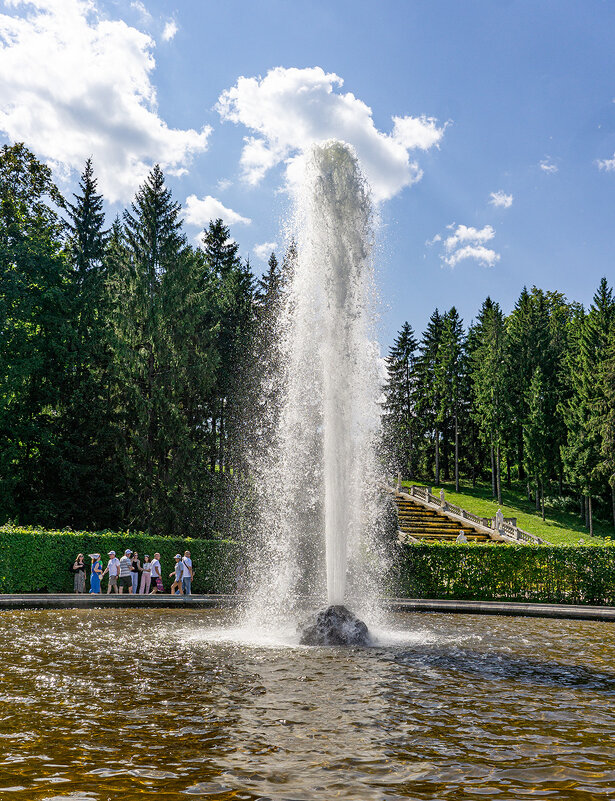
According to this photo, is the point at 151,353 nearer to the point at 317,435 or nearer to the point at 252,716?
the point at 317,435

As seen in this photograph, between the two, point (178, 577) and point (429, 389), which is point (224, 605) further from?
point (429, 389)

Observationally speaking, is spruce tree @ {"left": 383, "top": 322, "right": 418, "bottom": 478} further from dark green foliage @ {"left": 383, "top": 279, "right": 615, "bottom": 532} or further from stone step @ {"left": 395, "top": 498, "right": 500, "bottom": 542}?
stone step @ {"left": 395, "top": 498, "right": 500, "bottom": 542}

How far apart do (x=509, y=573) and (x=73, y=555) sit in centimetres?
1570

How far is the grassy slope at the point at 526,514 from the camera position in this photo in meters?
48.9

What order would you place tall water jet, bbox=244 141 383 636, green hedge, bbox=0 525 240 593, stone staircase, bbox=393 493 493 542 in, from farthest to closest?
stone staircase, bbox=393 493 493 542 < green hedge, bbox=0 525 240 593 < tall water jet, bbox=244 141 383 636

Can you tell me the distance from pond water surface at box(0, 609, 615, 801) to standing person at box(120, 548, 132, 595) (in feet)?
27.8

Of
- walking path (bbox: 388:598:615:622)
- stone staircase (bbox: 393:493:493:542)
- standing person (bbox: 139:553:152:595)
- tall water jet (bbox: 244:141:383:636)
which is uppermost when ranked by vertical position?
tall water jet (bbox: 244:141:383:636)

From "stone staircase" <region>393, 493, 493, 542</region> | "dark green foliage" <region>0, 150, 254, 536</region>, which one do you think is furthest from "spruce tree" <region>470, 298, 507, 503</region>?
"dark green foliage" <region>0, 150, 254, 536</region>

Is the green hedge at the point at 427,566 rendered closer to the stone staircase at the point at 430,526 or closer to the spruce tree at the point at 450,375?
the stone staircase at the point at 430,526

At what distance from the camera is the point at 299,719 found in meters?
7.16

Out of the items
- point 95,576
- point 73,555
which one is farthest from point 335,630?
point 73,555

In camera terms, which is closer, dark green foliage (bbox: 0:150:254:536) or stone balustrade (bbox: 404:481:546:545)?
dark green foliage (bbox: 0:150:254:536)

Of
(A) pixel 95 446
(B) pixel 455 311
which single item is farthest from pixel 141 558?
(B) pixel 455 311

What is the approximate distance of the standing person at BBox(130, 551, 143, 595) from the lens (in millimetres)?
21659
